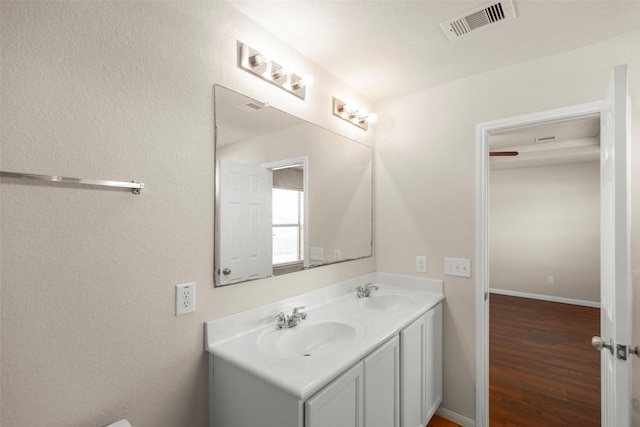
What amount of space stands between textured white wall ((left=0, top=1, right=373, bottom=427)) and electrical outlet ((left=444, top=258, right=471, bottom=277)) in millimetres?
1446

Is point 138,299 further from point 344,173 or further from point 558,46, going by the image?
point 558,46

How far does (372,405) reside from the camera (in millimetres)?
1376

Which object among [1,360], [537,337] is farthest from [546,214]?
[1,360]

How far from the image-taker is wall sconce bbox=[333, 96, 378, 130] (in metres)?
2.14

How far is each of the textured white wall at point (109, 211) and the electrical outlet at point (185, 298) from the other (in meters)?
0.03

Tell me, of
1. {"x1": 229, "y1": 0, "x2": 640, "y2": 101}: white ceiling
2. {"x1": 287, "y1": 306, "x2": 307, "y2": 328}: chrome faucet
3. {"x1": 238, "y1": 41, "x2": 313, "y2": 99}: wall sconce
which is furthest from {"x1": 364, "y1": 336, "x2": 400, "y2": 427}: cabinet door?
{"x1": 229, "y1": 0, "x2": 640, "y2": 101}: white ceiling

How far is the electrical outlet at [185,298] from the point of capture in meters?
1.24

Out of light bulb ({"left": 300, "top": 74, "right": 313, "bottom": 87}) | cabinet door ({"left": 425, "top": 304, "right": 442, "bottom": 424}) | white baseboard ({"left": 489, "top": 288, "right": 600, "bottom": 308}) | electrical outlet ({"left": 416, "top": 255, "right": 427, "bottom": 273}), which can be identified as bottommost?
white baseboard ({"left": 489, "top": 288, "right": 600, "bottom": 308})

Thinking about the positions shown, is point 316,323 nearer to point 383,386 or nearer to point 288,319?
point 288,319

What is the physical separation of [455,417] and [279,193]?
1938 mm

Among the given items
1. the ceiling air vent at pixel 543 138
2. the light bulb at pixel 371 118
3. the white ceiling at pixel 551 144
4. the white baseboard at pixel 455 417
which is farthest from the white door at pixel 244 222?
the ceiling air vent at pixel 543 138

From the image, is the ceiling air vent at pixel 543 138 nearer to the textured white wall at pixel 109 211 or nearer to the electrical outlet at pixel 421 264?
the electrical outlet at pixel 421 264

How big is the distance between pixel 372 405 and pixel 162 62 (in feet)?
5.62

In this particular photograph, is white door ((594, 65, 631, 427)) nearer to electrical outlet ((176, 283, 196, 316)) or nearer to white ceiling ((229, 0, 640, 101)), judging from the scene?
white ceiling ((229, 0, 640, 101))
